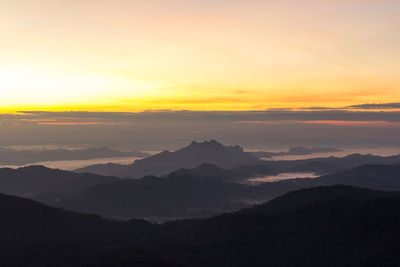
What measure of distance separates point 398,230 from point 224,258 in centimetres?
6909

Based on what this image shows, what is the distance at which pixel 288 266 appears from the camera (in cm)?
18138

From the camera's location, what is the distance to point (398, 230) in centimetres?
19712

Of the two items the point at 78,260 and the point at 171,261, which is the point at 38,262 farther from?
the point at 171,261

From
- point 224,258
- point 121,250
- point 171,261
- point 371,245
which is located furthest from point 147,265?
point 371,245

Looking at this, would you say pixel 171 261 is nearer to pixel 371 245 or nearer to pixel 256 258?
pixel 256 258

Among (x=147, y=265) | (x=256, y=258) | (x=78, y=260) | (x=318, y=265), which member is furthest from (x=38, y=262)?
(x=318, y=265)

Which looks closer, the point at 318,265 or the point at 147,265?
the point at 147,265

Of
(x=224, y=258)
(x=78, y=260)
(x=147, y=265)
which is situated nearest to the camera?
(x=147, y=265)

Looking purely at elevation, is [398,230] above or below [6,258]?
above

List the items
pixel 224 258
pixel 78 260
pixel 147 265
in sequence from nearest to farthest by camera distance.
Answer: pixel 147 265 → pixel 78 260 → pixel 224 258

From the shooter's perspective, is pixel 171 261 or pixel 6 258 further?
pixel 6 258

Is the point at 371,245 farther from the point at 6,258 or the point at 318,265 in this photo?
the point at 6,258

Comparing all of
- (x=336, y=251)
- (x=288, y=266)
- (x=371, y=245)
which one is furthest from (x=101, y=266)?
(x=371, y=245)

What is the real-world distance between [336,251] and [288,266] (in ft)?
79.4
